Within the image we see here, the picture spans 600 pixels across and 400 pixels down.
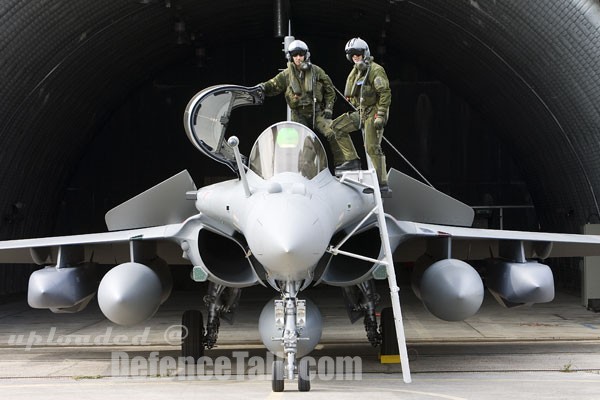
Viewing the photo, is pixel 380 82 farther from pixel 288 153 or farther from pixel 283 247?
pixel 283 247

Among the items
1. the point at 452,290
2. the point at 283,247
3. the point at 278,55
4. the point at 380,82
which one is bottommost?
the point at 452,290

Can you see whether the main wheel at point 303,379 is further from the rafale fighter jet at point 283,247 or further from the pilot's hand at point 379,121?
the pilot's hand at point 379,121

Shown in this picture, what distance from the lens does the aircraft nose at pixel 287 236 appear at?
7633 mm

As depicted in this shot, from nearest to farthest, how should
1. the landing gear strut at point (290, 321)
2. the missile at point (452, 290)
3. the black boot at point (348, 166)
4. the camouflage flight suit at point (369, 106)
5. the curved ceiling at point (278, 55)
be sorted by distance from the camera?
the landing gear strut at point (290, 321)
the missile at point (452, 290)
the camouflage flight suit at point (369, 106)
the black boot at point (348, 166)
the curved ceiling at point (278, 55)

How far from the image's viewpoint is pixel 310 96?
34.2 ft

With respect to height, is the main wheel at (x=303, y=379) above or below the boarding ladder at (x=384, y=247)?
below

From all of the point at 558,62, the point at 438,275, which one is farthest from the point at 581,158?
the point at 438,275

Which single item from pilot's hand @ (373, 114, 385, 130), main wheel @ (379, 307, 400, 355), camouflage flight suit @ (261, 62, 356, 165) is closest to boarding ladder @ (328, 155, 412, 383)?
pilot's hand @ (373, 114, 385, 130)

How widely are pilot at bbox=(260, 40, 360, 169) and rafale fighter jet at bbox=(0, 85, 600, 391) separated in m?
0.49

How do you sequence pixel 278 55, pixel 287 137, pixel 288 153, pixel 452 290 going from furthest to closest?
pixel 278 55 < pixel 452 290 < pixel 287 137 < pixel 288 153

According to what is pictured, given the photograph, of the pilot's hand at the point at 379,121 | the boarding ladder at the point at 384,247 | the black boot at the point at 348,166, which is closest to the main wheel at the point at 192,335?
the black boot at the point at 348,166

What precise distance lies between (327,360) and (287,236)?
4.10 m

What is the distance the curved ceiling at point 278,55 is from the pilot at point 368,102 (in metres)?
5.28

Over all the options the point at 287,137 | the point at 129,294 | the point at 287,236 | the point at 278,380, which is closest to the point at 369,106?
the point at 287,137
